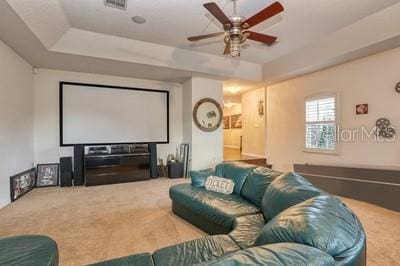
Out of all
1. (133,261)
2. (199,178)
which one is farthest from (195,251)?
(199,178)

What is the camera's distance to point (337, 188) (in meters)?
4.32

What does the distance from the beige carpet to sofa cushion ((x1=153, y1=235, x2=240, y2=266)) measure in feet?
3.26

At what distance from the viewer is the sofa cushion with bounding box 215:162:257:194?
117 inches

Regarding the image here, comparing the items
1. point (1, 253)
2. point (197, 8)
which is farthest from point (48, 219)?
point (197, 8)

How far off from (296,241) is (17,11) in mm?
3965

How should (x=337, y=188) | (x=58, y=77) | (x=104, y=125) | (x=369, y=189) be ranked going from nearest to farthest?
1. (x=369, y=189)
2. (x=337, y=188)
3. (x=58, y=77)
4. (x=104, y=125)

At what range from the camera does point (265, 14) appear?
250 cm

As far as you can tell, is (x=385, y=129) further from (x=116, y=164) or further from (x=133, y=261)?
(x=116, y=164)

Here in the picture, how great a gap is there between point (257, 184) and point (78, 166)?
4.31 metres

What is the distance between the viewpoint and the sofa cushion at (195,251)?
1.42 m

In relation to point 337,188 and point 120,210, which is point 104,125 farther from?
point 337,188

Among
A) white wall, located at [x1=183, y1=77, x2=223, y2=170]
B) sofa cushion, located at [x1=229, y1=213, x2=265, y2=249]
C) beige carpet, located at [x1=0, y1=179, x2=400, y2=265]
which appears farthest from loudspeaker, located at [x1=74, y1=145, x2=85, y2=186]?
sofa cushion, located at [x1=229, y1=213, x2=265, y2=249]

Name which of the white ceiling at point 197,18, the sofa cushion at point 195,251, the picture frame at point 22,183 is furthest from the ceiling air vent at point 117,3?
the picture frame at point 22,183

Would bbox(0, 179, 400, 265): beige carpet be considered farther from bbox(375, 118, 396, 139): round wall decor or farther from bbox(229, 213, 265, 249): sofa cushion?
bbox(375, 118, 396, 139): round wall decor
